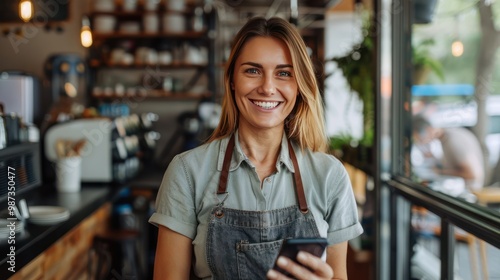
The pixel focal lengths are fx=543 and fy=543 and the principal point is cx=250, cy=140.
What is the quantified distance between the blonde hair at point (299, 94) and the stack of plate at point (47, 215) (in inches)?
48.5

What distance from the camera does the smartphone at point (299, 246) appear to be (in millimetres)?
1223

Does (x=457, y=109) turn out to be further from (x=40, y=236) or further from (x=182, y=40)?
(x=182, y=40)

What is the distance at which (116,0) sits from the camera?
5871 mm

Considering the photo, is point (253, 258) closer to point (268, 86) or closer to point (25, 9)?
point (268, 86)

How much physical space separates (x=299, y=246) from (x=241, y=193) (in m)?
0.32

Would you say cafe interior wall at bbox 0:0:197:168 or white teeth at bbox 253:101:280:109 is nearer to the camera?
white teeth at bbox 253:101:280:109

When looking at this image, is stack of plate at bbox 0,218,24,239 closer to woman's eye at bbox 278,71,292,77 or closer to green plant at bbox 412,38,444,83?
woman's eye at bbox 278,71,292,77

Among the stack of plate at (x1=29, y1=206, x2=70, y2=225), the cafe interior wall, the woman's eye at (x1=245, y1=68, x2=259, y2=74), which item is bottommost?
the stack of plate at (x1=29, y1=206, x2=70, y2=225)

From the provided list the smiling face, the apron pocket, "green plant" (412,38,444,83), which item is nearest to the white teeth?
the smiling face

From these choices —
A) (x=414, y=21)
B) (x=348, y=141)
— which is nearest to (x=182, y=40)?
(x=348, y=141)

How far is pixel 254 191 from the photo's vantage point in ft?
4.96

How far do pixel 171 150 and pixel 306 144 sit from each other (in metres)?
4.62

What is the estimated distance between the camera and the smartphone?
1.22 m

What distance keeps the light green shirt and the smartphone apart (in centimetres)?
26
